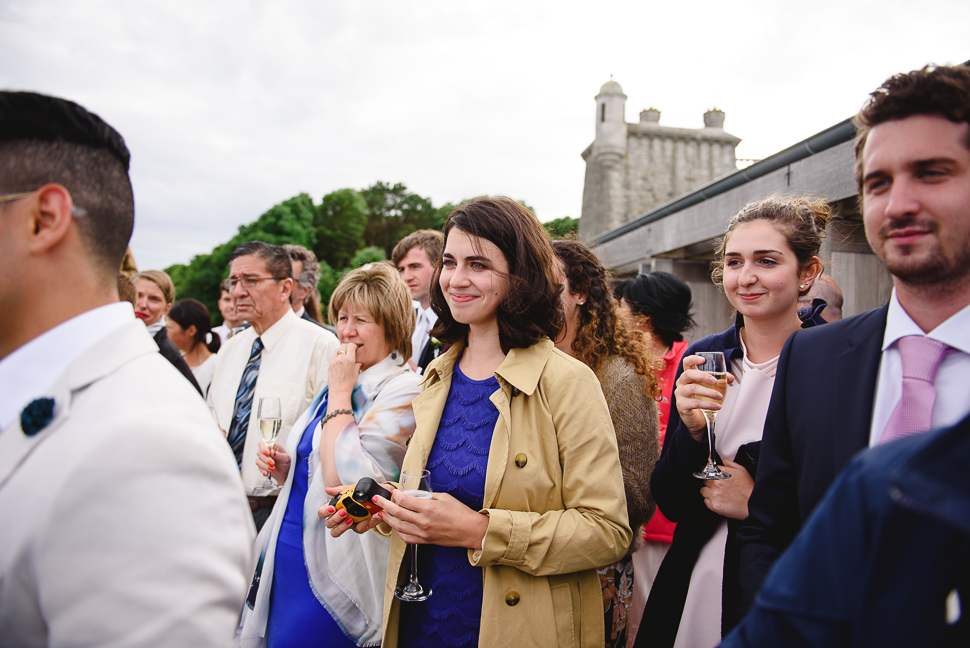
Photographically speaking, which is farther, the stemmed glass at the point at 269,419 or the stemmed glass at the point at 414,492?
the stemmed glass at the point at 269,419

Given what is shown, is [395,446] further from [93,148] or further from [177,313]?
[177,313]

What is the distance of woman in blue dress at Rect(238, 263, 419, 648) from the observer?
8.44 ft

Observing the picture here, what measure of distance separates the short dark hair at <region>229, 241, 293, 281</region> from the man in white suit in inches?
124

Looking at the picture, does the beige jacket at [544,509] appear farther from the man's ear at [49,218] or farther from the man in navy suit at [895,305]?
the man's ear at [49,218]

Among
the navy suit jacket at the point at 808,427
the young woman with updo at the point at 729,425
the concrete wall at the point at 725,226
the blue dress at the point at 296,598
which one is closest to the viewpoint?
the navy suit jacket at the point at 808,427

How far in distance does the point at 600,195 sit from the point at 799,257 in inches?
1182

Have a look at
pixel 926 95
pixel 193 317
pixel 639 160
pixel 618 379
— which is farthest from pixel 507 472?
pixel 639 160

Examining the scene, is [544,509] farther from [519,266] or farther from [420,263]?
[420,263]

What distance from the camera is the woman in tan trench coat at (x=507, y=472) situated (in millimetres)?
1954

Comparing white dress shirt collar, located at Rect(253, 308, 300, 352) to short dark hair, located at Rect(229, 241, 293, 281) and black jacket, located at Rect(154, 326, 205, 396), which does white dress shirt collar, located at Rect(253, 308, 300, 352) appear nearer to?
short dark hair, located at Rect(229, 241, 293, 281)

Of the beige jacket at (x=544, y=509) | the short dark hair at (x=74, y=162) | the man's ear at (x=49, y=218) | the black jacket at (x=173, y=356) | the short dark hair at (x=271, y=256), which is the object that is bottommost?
the beige jacket at (x=544, y=509)

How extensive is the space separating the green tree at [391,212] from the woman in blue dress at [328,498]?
53.9 meters

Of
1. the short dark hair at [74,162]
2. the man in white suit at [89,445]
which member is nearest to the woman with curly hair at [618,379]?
the man in white suit at [89,445]

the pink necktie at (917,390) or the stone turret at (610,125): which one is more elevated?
the stone turret at (610,125)
